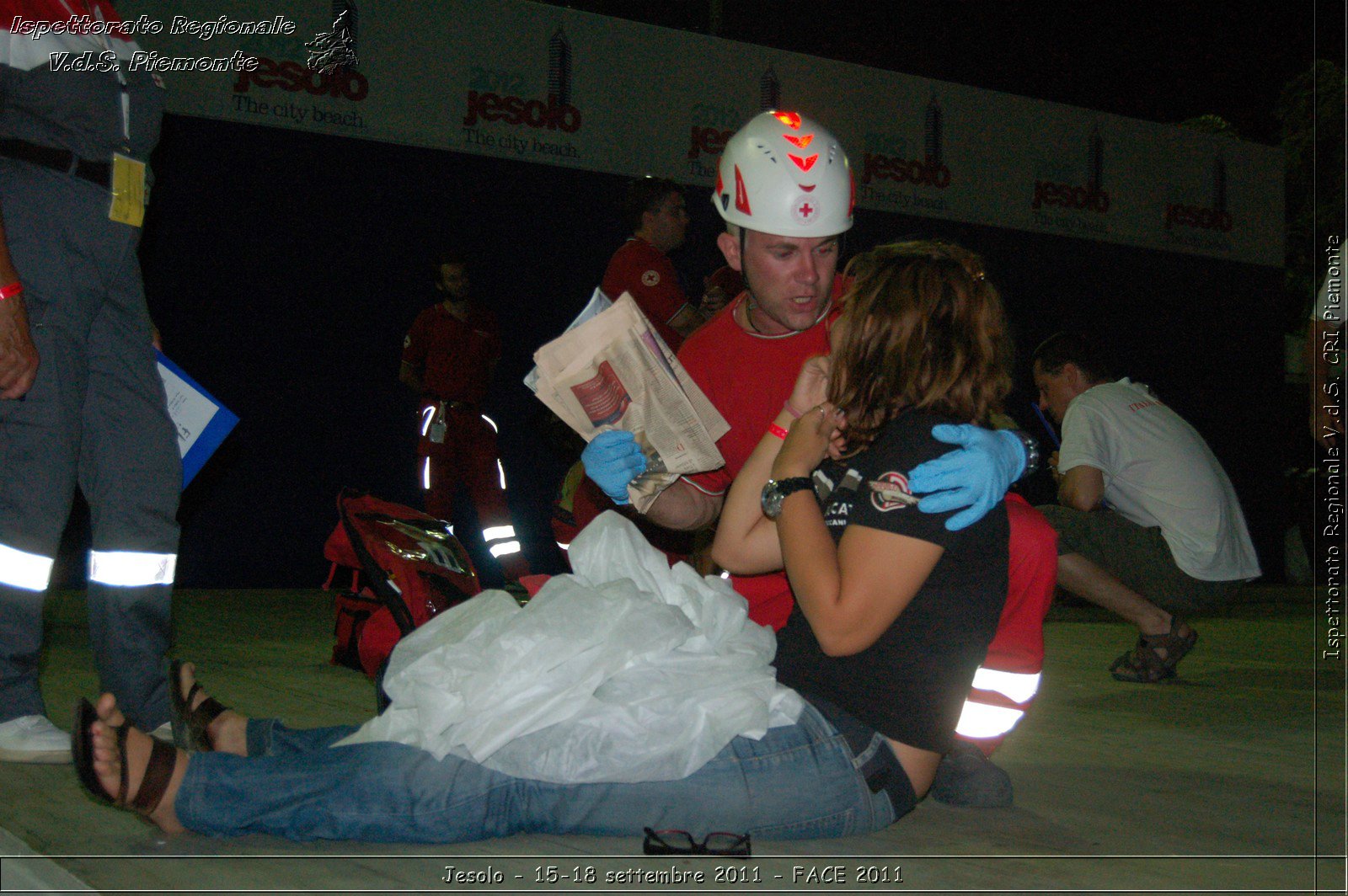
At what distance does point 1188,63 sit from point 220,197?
404 inches

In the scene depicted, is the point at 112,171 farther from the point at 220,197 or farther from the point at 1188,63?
the point at 1188,63

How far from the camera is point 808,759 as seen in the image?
2.03 meters

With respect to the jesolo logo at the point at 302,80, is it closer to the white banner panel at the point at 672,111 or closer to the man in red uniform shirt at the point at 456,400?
the white banner panel at the point at 672,111

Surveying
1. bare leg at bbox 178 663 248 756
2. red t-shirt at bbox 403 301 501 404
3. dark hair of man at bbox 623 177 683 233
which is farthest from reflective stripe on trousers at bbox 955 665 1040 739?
red t-shirt at bbox 403 301 501 404

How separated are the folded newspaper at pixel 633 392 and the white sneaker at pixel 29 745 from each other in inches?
52.3

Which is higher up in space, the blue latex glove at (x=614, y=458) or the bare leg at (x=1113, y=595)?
the blue latex glove at (x=614, y=458)

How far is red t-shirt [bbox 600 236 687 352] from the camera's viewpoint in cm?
473

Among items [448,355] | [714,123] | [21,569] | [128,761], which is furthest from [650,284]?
[714,123]

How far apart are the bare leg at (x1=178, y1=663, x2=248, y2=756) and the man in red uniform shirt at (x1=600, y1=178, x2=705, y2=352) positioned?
8.14ft

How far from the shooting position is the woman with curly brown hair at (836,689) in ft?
6.45

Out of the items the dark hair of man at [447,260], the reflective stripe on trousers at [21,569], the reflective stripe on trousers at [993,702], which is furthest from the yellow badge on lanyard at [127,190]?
the dark hair of man at [447,260]

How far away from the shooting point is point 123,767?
1941 millimetres

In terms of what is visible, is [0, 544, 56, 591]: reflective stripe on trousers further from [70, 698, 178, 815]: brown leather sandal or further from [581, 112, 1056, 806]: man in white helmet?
[581, 112, 1056, 806]: man in white helmet

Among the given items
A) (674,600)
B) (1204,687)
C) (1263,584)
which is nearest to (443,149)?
(1204,687)
